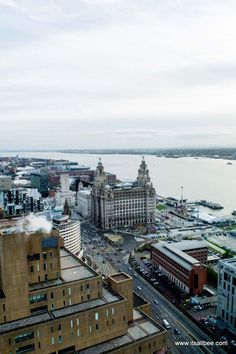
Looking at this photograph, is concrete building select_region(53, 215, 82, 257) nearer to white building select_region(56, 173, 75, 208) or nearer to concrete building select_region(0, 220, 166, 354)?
concrete building select_region(0, 220, 166, 354)

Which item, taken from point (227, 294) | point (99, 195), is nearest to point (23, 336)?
point (227, 294)

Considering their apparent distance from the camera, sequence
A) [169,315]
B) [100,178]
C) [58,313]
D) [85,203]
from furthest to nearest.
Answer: [85,203] < [100,178] < [169,315] < [58,313]

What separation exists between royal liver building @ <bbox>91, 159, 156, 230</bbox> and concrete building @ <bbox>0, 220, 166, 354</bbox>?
8453cm

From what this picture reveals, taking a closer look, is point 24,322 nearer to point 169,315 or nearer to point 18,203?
point 169,315

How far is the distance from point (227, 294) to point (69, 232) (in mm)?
41399

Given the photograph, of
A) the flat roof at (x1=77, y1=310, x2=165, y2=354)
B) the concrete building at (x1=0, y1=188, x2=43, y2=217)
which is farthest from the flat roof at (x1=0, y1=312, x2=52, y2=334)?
the concrete building at (x1=0, y1=188, x2=43, y2=217)

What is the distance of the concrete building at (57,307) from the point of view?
3316cm

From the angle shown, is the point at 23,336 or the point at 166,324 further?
the point at 166,324

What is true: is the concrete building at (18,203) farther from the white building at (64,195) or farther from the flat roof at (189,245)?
the flat roof at (189,245)

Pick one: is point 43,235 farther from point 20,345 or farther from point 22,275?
point 20,345

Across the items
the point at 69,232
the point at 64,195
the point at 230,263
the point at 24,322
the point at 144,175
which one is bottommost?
the point at 64,195

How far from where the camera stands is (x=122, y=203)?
12744 cm

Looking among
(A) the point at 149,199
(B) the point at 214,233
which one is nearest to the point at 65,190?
(A) the point at 149,199

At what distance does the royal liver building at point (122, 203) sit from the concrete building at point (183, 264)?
4377 cm
